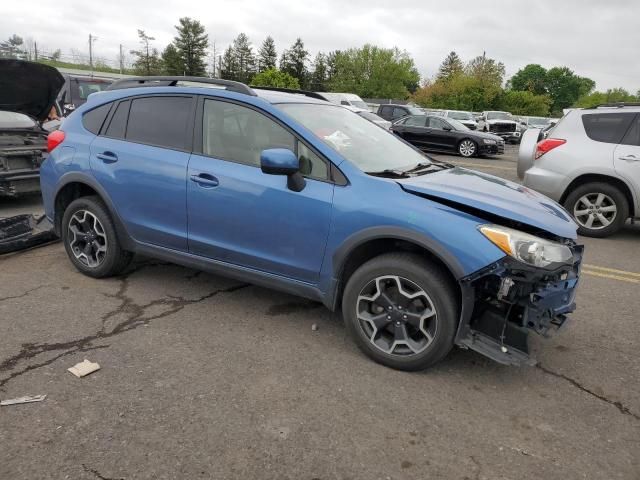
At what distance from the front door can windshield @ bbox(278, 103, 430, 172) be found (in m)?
0.22

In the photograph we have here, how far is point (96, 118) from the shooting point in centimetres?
443

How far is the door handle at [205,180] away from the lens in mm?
3654

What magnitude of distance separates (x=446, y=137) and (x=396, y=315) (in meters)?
16.3

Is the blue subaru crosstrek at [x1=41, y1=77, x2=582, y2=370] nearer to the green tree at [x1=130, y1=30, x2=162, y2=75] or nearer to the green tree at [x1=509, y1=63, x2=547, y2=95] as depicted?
the green tree at [x1=130, y1=30, x2=162, y2=75]

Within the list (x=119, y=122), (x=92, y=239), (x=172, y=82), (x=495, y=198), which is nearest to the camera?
(x=495, y=198)

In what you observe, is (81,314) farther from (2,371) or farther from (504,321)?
(504,321)

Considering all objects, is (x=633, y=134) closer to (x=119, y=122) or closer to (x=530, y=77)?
(x=119, y=122)

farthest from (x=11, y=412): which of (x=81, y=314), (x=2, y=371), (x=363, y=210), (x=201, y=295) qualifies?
(x=363, y=210)

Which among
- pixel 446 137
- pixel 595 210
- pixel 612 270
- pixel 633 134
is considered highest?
pixel 633 134

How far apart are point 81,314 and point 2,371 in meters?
0.84

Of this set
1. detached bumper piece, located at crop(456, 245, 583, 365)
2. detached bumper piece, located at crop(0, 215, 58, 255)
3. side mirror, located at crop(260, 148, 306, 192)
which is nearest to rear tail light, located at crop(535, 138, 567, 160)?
detached bumper piece, located at crop(456, 245, 583, 365)

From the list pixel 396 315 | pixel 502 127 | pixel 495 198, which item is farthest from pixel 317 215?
pixel 502 127

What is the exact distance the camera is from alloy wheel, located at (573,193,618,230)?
6.89m

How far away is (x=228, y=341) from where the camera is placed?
11.4 feet
